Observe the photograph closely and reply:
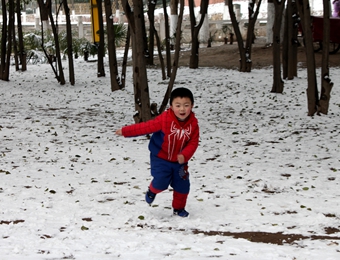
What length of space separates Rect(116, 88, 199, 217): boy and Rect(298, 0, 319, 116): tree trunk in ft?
18.2

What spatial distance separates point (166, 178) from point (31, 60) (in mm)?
20704

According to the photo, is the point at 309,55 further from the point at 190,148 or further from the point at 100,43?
the point at 100,43

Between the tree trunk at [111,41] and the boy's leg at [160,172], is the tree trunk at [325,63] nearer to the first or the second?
the tree trunk at [111,41]

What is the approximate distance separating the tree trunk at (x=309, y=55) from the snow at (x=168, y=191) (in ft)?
1.07

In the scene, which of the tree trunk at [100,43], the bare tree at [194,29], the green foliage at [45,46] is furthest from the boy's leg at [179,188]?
the green foliage at [45,46]

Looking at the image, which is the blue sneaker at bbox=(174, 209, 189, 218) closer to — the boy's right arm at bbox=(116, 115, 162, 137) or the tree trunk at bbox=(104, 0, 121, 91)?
the boy's right arm at bbox=(116, 115, 162, 137)

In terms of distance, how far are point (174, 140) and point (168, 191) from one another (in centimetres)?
128

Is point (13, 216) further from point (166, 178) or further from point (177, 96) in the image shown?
point (177, 96)

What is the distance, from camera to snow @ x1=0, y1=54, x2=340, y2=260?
13.3 feet

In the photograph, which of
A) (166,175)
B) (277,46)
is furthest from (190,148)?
(277,46)

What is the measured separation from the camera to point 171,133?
469 centimetres

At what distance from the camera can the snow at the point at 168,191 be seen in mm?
4043

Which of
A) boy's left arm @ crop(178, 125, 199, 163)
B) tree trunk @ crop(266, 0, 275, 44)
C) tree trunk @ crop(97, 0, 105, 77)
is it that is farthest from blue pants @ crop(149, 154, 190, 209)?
tree trunk @ crop(266, 0, 275, 44)

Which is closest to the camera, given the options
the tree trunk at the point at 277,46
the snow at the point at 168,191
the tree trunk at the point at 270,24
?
the snow at the point at 168,191
